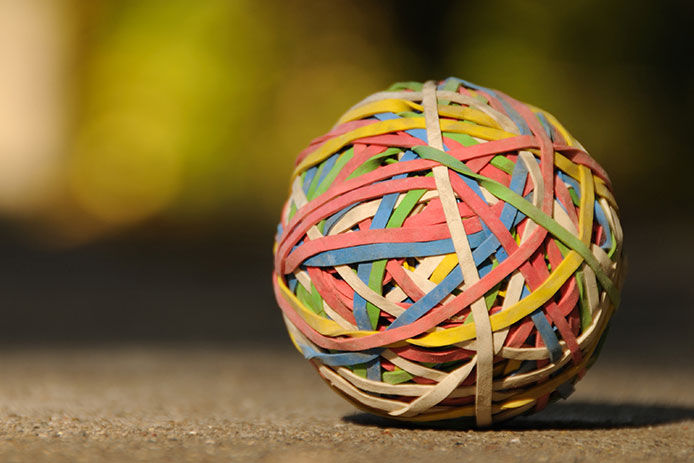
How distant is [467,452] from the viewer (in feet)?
6.20

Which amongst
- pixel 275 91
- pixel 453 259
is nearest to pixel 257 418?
pixel 453 259

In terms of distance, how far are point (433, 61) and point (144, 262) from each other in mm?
3658

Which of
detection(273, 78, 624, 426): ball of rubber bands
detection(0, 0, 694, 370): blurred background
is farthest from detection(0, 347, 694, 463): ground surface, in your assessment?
detection(0, 0, 694, 370): blurred background

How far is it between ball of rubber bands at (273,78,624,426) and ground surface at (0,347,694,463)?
141mm

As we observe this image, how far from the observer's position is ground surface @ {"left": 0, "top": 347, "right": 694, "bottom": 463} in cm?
189

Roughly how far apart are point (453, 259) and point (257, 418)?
862mm

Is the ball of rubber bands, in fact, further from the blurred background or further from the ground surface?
the blurred background

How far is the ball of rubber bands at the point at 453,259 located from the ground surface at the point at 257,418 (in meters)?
0.14

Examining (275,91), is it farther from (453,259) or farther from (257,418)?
(453,259)

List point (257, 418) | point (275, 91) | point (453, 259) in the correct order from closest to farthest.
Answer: point (453, 259)
point (257, 418)
point (275, 91)

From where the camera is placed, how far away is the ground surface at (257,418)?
189 centimetres

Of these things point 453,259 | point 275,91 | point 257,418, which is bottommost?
point 257,418

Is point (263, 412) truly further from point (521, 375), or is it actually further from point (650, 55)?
point (650, 55)

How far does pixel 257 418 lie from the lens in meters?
2.46
